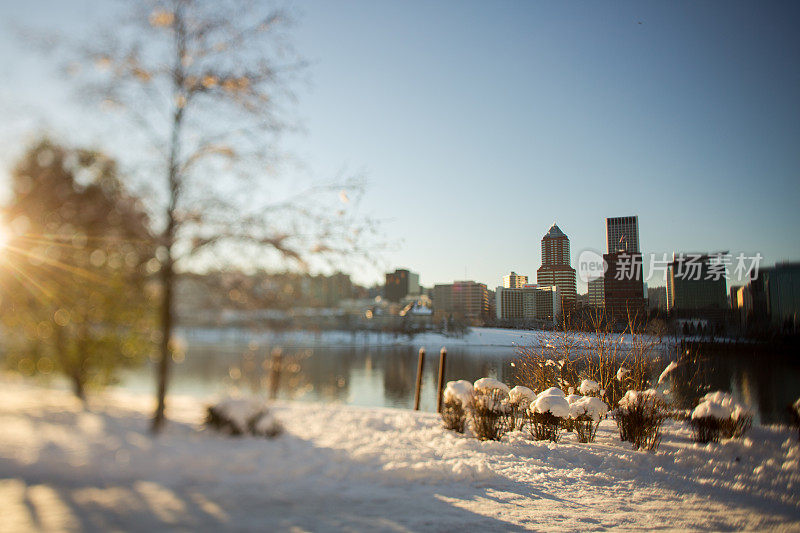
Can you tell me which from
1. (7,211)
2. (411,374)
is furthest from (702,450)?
(411,374)

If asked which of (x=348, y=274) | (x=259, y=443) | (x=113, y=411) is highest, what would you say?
(x=348, y=274)

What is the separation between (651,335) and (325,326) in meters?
Result: 6.16

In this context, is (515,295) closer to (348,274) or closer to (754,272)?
(754,272)

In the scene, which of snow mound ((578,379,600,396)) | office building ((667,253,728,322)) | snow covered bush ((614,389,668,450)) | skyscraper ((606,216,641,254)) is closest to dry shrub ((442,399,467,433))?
snow covered bush ((614,389,668,450))

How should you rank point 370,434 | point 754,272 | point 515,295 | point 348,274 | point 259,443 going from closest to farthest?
1. point 259,443
2. point 348,274
3. point 370,434
4. point 754,272
5. point 515,295

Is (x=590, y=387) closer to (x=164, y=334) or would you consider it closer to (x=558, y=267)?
(x=558, y=267)

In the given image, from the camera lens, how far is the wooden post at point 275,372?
140 inches

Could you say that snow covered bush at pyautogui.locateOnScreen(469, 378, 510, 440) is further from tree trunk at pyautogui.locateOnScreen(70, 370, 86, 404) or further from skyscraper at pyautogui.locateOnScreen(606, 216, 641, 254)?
tree trunk at pyautogui.locateOnScreen(70, 370, 86, 404)

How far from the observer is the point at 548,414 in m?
5.78

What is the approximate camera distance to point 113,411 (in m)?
3.16

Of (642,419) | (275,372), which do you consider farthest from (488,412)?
(275,372)

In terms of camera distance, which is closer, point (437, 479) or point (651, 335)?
point (437, 479)

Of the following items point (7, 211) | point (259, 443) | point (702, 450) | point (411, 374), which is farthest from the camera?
point (411, 374)

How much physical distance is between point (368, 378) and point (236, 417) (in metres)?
9.18
